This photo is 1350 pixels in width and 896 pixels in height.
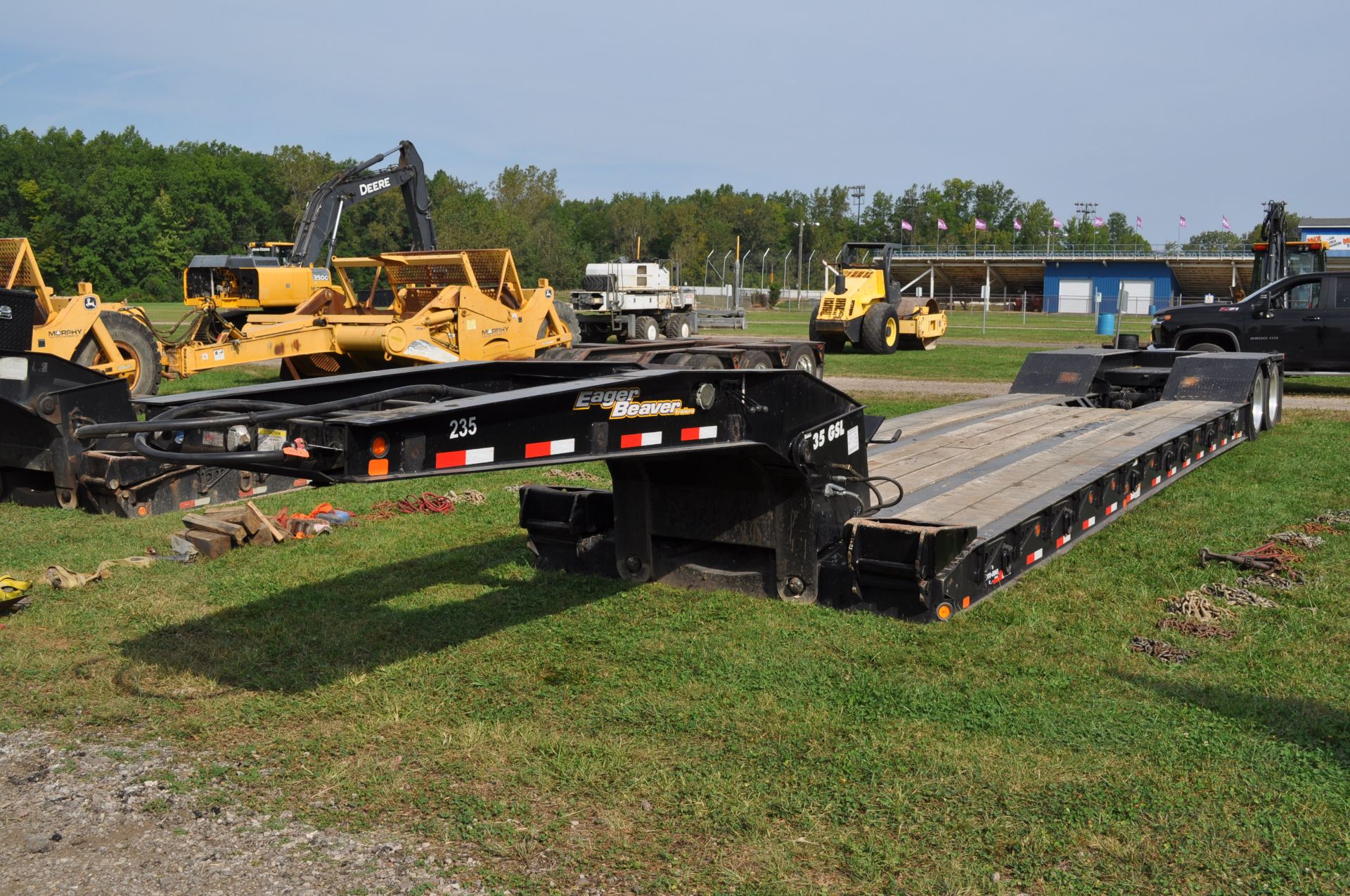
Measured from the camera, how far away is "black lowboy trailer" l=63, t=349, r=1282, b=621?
3.88 m

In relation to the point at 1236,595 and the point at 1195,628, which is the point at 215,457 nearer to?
the point at 1195,628

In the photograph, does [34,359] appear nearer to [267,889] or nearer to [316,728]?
[316,728]

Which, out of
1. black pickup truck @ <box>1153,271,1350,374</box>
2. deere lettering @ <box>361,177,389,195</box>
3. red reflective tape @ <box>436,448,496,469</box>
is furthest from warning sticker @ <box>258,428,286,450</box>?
deere lettering @ <box>361,177,389,195</box>

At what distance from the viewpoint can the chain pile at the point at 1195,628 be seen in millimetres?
5684

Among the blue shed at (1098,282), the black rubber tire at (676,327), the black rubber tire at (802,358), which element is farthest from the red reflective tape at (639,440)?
the blue shed at (1098,282)

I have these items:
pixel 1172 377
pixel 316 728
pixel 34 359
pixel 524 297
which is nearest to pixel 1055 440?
pixel 1172 377

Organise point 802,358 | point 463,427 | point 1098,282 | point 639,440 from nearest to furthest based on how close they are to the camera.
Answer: point 463,427 → point 639,440 → point 802,358 → point 1098,282

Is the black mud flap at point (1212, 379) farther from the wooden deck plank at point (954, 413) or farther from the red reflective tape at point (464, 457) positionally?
the red reflective tape at point (464, 457)

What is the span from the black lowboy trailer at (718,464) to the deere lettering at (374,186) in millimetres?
15351

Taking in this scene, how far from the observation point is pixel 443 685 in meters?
5.11

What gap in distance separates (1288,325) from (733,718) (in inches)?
610

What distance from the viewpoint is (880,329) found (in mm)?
27109

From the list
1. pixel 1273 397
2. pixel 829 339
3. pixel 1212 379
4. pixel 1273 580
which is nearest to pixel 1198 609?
pixel 1273 580

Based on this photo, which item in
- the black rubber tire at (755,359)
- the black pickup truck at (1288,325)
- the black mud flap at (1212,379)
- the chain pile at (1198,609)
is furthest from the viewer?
the black pickup truck at (1288,325)
